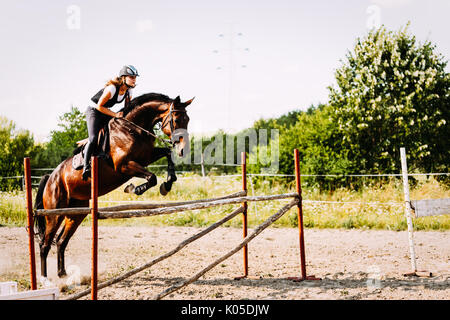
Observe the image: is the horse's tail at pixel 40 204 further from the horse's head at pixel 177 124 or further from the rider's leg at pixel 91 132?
the horse's head at pixel 177 124

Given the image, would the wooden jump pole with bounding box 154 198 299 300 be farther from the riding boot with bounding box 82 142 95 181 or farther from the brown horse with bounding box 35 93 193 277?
the riding boot with bounding box 82 142 95 181

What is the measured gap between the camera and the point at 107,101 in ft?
15.2

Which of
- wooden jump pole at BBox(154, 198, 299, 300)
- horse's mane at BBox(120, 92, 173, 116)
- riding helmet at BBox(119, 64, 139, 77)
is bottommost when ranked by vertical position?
wooden jump pole at BBox(154, 198, 299, 300)

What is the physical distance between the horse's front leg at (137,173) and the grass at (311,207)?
237 inches

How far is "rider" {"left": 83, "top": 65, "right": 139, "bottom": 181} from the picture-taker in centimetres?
454

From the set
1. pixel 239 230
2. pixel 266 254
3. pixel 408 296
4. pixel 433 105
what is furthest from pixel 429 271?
pixel 433 105

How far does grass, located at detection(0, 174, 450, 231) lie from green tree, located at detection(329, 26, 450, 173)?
41.0 inches

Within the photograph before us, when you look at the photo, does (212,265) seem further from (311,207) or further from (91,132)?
(311,207)

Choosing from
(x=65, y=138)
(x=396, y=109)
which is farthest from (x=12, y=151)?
(x=396, y=109)

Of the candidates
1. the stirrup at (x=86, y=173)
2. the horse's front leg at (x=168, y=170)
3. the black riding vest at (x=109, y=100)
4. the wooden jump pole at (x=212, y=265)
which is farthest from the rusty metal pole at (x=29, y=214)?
the black riding vest at (x=109, y=100)

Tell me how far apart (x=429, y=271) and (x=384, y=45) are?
9.93 meters

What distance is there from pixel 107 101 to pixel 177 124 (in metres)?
0.90

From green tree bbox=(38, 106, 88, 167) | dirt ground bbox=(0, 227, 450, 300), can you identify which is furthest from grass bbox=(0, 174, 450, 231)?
green tree bbox=(38, 106, 88, 167)

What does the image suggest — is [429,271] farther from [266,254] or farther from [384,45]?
[384,45]
